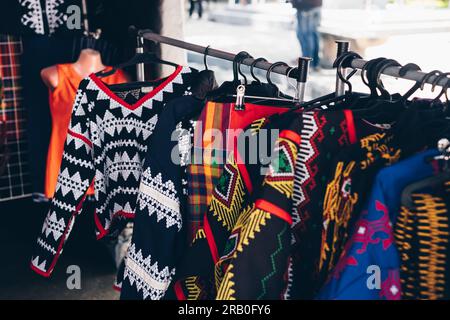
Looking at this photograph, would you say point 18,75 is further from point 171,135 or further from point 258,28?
point 258,28

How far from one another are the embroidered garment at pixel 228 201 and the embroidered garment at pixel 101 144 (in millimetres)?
504

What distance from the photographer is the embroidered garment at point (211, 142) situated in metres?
1.16

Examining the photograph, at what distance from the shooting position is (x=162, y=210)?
119 cm

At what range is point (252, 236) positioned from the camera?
91 cm

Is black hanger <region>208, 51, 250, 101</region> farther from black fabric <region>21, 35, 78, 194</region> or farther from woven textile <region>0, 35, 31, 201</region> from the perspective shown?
woven textile <region>0, 35, 31, 201</region>

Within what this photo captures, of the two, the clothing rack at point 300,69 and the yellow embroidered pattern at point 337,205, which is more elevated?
the clothing rack at point 300,69

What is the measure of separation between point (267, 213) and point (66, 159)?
0.84 meters

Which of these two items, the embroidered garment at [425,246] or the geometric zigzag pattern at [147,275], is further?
the geometric zigzag pattern at [147,275]

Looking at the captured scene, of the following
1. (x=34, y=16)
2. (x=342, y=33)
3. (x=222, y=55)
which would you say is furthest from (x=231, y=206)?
(x=342, y=33)

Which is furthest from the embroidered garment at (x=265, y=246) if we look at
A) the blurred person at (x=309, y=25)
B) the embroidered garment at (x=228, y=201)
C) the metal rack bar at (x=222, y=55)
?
the blurred person at (x=309, y=25)

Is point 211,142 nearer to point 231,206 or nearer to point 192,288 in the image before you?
point 231,206

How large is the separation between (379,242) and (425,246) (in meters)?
0.07

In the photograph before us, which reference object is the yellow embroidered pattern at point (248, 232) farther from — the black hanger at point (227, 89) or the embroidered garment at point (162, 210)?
the black hanger at point (227, 89)
